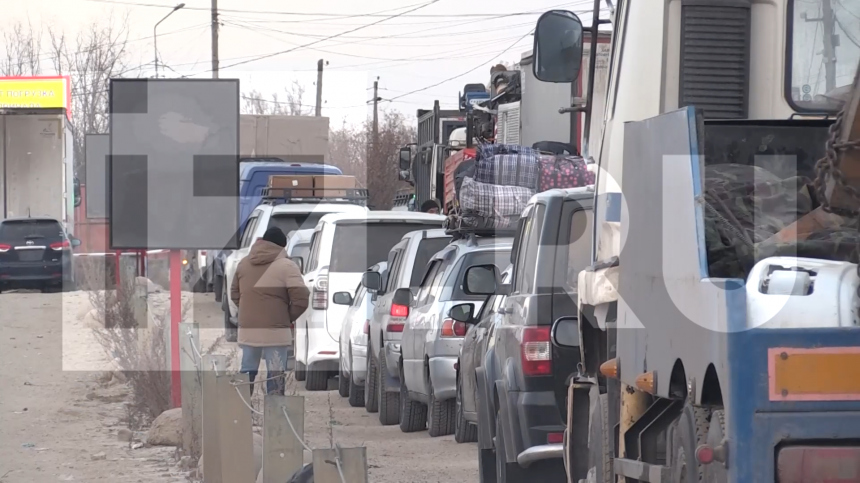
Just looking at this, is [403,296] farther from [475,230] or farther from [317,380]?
[317,380]

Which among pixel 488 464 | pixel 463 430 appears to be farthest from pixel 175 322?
pixel 488 464

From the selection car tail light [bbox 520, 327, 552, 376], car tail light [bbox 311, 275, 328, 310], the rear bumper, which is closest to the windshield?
car tail light [bbox 520, 327, 552, 376]

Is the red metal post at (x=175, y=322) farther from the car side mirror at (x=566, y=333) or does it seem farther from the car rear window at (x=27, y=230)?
the car rear window at (x=27, y=230)

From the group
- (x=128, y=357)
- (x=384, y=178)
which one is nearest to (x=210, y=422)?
(x=128, y=357)

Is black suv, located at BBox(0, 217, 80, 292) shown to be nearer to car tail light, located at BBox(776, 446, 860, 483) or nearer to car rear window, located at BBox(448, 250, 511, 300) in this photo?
car rear window, located at BBox(448, 250, 511, 300)

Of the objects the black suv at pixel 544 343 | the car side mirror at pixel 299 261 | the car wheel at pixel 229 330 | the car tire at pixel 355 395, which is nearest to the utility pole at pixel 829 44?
the black suv at pixel 544 343

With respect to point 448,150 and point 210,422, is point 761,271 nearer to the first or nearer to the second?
point 210,422

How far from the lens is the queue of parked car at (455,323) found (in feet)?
24.9

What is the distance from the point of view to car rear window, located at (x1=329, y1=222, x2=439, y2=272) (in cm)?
1551

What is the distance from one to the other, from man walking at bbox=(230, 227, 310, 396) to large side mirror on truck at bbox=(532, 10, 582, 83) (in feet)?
19.7

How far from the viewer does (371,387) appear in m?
14.0

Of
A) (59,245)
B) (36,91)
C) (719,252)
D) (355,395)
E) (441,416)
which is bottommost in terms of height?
(355,395)

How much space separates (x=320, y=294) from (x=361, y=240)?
2.67 ft

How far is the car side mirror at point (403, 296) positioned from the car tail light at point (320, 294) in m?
2.86
